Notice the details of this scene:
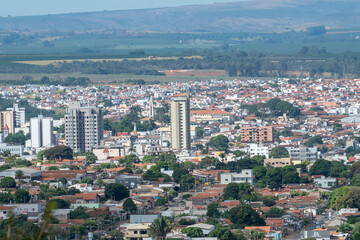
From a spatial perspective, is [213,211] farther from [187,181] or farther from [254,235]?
[187,181]

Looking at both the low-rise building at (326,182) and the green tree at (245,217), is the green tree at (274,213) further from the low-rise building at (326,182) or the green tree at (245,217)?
the low-rise building at (326,182)

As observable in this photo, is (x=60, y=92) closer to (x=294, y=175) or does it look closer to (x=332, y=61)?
(x=332, y=61)

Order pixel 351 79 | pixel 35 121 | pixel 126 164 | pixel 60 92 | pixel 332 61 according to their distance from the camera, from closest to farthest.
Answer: pixel 126 164
pixel 35 121
pixel 60 92
pixel 351 79
pixel 332 61

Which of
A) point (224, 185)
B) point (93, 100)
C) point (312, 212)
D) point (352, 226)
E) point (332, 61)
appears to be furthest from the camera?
point (332, 61)

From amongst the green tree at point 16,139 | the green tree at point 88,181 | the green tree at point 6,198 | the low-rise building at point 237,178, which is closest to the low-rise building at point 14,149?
the green tree at point 16,139

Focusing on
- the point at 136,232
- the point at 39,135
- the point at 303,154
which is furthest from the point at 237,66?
the point at 136,232

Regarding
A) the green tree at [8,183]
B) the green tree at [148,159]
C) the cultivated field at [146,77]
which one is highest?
the cultivated field at [146,77]

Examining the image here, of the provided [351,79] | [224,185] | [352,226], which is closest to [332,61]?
[351,79]
